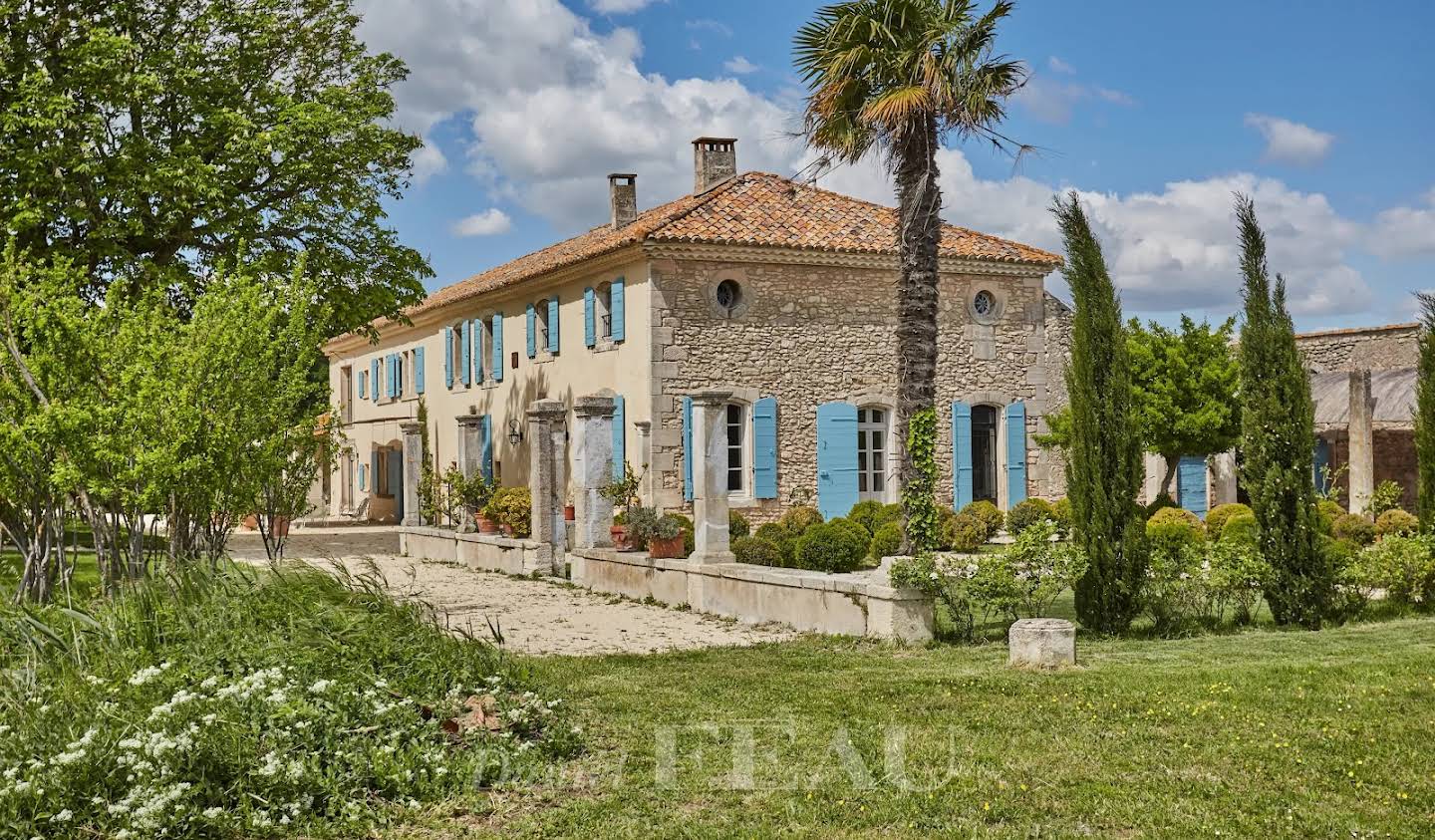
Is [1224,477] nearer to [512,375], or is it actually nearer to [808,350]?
[808,350]

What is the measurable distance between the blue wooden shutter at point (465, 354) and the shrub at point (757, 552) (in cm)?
1310

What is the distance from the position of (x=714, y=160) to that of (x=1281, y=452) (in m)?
14.9

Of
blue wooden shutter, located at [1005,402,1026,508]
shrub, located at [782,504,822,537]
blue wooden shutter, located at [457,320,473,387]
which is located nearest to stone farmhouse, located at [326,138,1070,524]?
blue wooden shutter, located at [1005,402,1026,508]

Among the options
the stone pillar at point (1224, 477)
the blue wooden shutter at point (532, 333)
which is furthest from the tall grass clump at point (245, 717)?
the stone pillar at point (1224, 477)

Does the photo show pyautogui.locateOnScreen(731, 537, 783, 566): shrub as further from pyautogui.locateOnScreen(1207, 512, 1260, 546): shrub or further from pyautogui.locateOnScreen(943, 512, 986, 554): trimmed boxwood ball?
pyautogui.locateOnScreen(1207, 512, 1260, 546): shrub

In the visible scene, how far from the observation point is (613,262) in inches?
846

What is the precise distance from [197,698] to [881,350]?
18.0 meters

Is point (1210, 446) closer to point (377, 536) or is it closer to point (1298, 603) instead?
point (1298, 603)

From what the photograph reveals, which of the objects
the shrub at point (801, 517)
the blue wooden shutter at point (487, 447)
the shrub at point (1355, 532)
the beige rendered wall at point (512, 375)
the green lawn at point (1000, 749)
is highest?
the beige rendered wall at point (512, 375)

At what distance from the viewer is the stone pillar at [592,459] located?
1556 centimetres

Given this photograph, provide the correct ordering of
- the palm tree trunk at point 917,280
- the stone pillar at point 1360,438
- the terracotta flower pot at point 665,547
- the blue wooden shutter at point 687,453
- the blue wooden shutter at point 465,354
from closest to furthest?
the palm tree trunk at point 917,280 → the terracotta flower pot at point 665,547 → the stone pillar at point 1360,438 → the blue wooden shutter at point 687,453 → the blue wooden shutter at point 465,354

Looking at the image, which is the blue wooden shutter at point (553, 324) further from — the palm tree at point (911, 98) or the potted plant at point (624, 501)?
the palm tree at point (911, 98)

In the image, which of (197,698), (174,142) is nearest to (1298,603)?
(197,698)

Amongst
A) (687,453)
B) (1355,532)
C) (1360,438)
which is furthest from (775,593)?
(1360,438)
